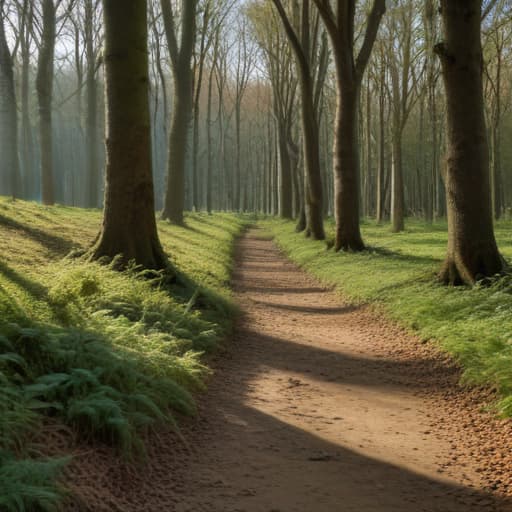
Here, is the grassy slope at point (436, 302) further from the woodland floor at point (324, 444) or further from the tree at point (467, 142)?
the tree at point (467, 142)

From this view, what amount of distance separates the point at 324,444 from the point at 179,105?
18003 mm

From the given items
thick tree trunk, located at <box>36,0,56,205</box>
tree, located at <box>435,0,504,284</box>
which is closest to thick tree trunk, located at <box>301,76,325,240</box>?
thick tree trunk, located at <box>36,0,56,205</box>

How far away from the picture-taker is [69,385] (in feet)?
13.5

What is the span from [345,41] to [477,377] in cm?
1129

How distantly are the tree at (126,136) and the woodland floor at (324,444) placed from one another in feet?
7.85

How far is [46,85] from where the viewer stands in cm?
2191

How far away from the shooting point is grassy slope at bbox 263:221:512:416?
561 centimetres

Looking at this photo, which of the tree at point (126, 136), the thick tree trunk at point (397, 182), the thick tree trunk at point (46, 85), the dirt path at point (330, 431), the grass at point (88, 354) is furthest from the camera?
the thick tree trunk at point (397, 182)

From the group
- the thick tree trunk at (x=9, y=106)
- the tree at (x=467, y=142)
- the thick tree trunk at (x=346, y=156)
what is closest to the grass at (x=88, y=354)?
the tree at (x=467, y=142)

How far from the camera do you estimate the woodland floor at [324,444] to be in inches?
135

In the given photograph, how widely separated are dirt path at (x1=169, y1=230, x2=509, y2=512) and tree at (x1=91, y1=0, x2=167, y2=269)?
7.18 ft

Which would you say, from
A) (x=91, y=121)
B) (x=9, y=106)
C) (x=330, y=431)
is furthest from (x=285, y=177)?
(x=330, y=431)

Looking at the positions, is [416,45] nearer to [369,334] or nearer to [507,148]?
[369,334]

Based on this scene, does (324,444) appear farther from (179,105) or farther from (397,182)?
(397,182)
